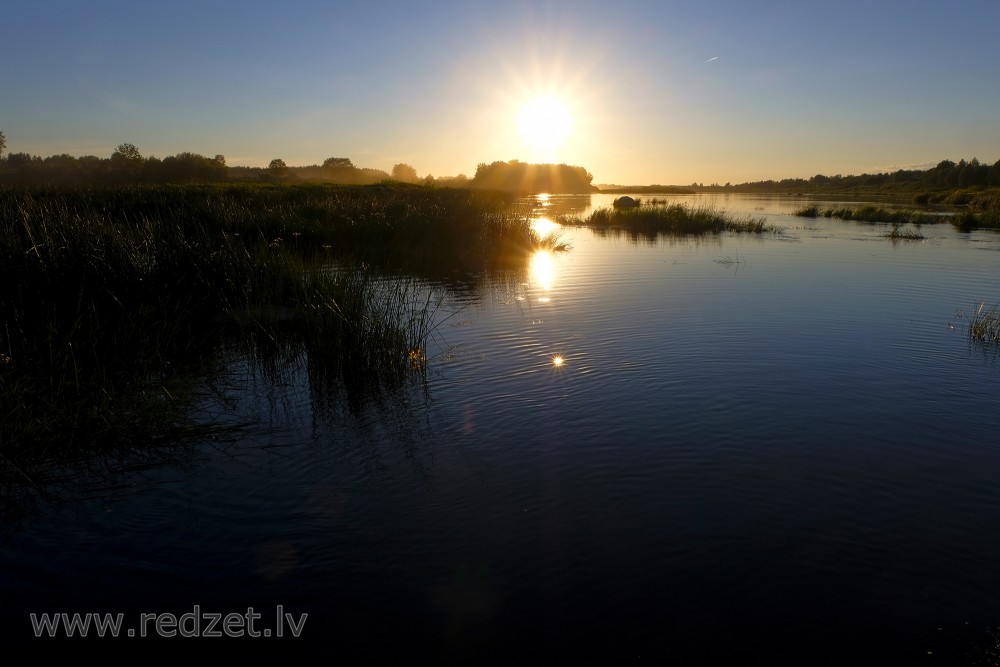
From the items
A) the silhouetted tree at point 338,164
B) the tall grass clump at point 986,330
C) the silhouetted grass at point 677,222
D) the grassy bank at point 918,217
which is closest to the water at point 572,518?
the tall grass clump at point 986,330

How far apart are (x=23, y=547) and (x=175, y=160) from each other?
66261 millimetres

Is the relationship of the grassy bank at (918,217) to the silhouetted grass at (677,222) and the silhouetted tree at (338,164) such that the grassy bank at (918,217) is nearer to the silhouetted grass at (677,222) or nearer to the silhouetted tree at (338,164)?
the silhouetted grass at (677,222)

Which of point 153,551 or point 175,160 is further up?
point 175,160

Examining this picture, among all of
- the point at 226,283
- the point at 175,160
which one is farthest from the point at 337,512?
the point at 175,160

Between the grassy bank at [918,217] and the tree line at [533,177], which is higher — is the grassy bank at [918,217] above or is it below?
below

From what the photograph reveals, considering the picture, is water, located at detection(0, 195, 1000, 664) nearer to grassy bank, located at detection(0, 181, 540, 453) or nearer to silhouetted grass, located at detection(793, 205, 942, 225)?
Result: grassy bank, located at detection(0, 181, 540, 453)

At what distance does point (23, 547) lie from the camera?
508cm

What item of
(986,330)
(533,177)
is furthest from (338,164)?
(986,330)

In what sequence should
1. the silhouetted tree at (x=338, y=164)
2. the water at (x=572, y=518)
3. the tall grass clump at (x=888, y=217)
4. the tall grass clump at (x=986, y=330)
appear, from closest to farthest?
1. the water at (x=572, y=518)
2. the tall grass clump at (x=986, y=330)
3. the tall grass clump at (x=888, y=217)
4. the silhouetted tree at (x=338, y=164)

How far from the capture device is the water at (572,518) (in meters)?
4.39

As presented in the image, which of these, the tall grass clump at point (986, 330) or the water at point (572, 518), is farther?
the tall grass clump at point (986, 330)

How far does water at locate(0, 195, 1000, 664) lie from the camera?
173 inches

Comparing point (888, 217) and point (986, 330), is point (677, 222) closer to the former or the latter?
point (888, 217)

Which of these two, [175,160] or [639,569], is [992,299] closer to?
[639,569]
